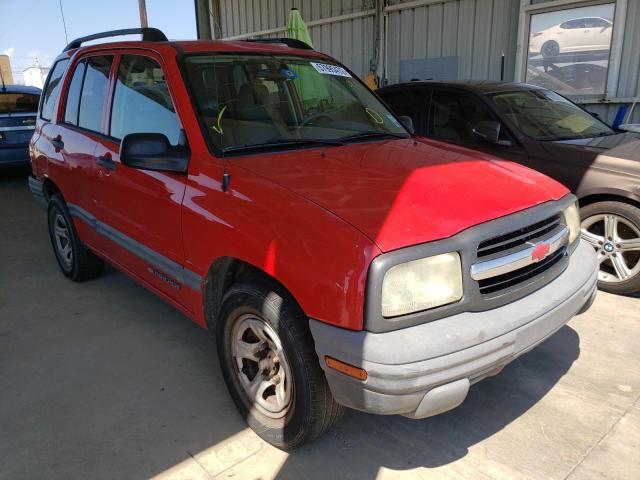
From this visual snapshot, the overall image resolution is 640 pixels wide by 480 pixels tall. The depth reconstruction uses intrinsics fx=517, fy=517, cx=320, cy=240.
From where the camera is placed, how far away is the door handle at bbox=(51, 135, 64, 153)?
412 cm

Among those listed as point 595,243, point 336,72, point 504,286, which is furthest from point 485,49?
point 504,286

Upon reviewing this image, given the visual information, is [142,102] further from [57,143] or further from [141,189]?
[57,143]

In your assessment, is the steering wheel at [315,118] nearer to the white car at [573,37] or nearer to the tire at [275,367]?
the tire at [275,367]

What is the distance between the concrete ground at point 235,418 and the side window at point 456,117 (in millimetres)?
1986

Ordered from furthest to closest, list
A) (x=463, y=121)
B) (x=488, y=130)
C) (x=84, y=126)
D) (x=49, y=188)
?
(x=463, y=121)
(x=49, y=188)
(x=488, y=130)
(x=84, y=126)

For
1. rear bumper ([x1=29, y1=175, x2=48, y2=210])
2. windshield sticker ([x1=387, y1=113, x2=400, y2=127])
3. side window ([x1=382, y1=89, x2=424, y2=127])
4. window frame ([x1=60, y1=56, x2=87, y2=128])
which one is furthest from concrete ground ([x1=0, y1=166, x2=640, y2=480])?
side window ([x1=382, y1=89, x2=424, y2=127])

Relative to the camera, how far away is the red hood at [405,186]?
204 cm

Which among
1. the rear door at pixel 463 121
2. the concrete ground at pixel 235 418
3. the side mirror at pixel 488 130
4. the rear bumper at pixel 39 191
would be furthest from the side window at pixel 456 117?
the rear bumper at pixel 39 191

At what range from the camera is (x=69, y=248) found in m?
4.61

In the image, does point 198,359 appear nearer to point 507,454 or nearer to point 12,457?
point 12,457

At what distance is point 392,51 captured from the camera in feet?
31.2

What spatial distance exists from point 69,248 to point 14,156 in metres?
5.24

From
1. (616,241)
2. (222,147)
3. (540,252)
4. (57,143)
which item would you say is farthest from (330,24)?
(540,252)

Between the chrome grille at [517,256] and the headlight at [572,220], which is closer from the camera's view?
the chrome grille at [517,256]
